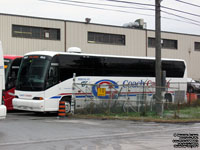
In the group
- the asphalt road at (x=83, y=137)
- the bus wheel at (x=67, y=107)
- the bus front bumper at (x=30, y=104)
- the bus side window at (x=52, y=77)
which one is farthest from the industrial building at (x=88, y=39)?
the asphalt road at (x=83, y=137)

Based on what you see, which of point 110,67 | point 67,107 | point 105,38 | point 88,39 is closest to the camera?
point 67,107

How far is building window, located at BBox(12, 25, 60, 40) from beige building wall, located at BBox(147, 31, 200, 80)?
12876 millimetres

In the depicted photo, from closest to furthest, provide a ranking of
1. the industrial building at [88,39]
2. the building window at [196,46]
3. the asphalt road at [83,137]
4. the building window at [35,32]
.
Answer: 1. the asphalt road at [83,137]
2. the industrial building at [88,39]
3. the building window at [35,32]
4. the building window at [196,46]

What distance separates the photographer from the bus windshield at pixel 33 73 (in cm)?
1892

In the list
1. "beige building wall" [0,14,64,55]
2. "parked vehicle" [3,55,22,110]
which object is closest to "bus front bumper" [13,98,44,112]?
"parked vehicle" [3,55,22,110]

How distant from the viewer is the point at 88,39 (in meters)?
36.1

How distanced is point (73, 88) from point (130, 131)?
705 centimetres

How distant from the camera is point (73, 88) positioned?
19828 millimetres

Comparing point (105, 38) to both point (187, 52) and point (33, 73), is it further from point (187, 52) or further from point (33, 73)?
point (33, 73)

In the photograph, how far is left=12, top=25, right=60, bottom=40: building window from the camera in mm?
31750

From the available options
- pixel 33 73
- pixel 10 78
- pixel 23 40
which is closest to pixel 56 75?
pixel 33 73

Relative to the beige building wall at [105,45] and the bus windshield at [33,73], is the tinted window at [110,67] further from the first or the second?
the beige building wall at [105,45]

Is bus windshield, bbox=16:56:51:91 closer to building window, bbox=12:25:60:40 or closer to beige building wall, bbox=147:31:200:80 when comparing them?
building window, bbox=12:25:60:40

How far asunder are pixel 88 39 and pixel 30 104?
18275 mm
